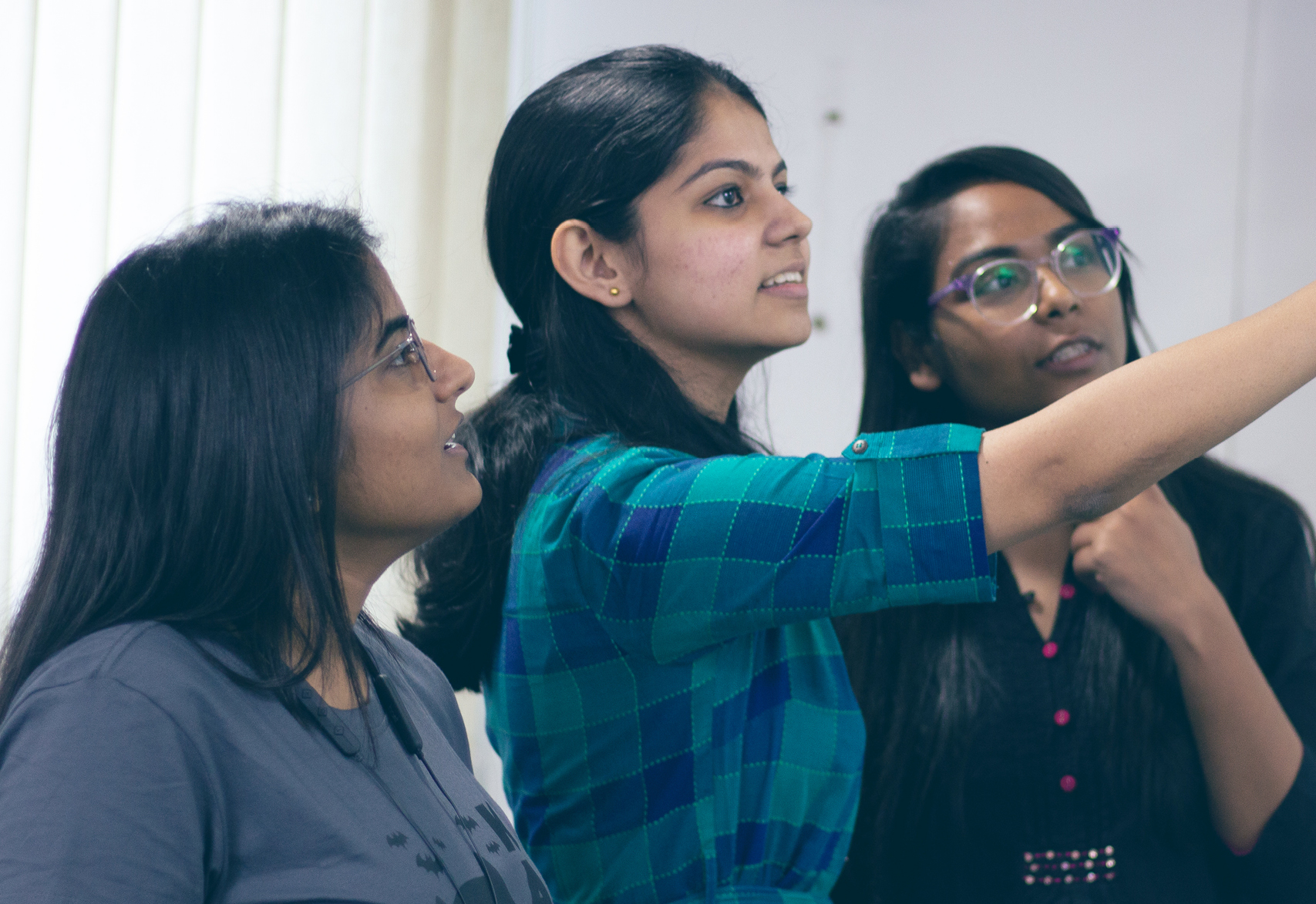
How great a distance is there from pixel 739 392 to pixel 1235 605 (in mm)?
655

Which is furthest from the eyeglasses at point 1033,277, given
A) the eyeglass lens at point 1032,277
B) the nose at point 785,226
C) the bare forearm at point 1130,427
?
the bare forearm at point 1130,427

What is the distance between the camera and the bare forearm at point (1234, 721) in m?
1.24

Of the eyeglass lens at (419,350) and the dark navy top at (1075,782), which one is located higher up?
the eyeglass lens at (419,350)

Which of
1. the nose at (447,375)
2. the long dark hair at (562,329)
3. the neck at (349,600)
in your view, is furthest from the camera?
the long dark hair at (562,329)

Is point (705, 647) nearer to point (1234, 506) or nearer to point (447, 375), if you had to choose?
point (447, 375)

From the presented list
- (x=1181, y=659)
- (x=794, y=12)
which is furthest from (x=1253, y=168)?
(x=1181, y=659)

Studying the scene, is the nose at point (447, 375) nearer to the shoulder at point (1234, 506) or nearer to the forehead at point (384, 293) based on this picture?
the forehead at point (384, 293)

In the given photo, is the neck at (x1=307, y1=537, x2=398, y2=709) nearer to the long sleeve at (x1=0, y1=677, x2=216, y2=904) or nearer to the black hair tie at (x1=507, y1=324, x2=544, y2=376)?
the long sleeve at (x1=0, y1=677, x2=216, y2=904)

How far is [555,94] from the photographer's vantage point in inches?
45.8

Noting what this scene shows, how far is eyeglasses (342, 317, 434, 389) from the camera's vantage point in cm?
91

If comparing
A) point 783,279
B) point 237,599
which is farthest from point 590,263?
point 237,599

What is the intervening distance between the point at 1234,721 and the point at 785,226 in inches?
28.9

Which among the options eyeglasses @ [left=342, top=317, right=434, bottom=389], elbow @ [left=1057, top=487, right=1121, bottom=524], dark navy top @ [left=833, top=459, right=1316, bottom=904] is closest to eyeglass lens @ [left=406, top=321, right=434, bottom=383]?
eyeglasses @ [left=342, top=317, right=434, bottom=389]

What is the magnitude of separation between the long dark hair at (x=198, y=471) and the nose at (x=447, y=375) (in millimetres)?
122
